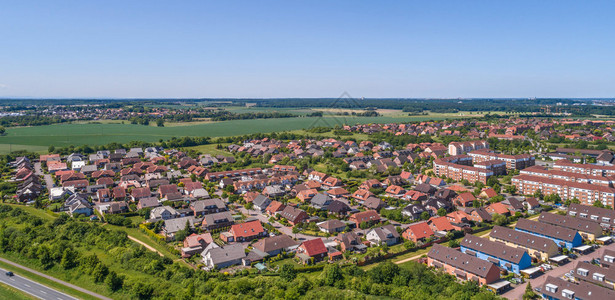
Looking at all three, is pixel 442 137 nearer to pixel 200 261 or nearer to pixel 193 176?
pixel 193 176

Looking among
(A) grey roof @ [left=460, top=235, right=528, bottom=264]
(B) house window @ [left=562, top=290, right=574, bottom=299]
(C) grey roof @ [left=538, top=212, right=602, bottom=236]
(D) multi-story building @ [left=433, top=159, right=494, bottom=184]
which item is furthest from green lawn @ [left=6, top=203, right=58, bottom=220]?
(D) multi-story building @ [left=433, top=159, right=494, bottom=184]

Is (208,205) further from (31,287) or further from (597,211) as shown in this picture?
(597,211)

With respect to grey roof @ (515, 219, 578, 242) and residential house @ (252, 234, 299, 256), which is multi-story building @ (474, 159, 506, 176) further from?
residential house @ (252, 234, 299, 256)

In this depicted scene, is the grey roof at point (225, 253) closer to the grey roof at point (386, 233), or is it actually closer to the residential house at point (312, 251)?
the residential house at point (312, 251)

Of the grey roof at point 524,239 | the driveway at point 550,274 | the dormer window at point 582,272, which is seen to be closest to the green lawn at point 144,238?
the driveway at point 550,274

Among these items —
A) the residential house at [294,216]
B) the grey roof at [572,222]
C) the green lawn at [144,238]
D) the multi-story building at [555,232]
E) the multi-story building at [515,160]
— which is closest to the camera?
the green lawn at [144,238]

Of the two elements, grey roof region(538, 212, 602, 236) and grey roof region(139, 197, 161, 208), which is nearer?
grey roof region(538, 212, 602, 236)

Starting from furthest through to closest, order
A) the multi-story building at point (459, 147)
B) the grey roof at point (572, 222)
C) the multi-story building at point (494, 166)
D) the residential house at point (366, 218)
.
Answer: the multi-story building at point (459, 147) → the multi-story building at point (494, 166) → the residential house at point (366, 218) → the grey roof at point (572, 222)
